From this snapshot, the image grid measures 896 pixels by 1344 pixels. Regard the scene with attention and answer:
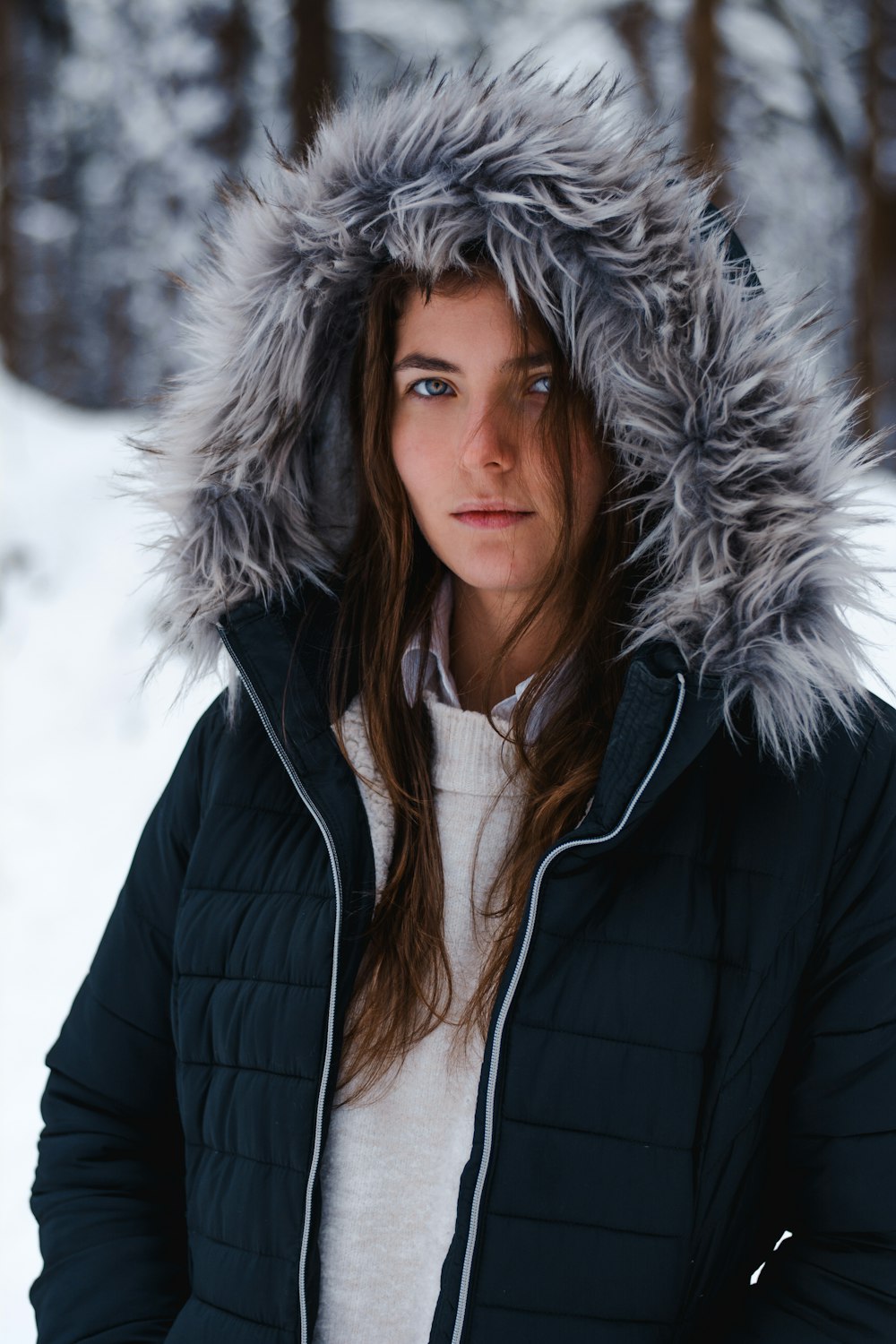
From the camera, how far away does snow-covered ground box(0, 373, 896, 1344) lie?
2.96 m

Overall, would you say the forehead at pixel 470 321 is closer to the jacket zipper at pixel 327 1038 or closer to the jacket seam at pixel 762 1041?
the jacket zipper at pixel 327 1038

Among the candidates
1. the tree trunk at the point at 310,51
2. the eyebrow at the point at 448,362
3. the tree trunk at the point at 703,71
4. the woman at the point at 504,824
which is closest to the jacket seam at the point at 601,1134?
the woman at the point at 504,824

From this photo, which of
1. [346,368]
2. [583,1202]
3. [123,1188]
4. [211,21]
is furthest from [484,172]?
[211,21]

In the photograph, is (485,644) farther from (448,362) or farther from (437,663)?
(448,362)

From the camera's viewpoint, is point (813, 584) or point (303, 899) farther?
point (303, 899)

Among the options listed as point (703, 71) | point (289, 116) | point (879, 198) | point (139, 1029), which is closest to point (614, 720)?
point (139, 1029)

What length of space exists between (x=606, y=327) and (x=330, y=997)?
0.85 meters

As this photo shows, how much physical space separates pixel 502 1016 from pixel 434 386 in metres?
0.80

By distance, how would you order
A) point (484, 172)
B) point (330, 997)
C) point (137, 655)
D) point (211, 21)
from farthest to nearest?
point (211, 21), point (137, 655), point (484, 172), point (330, 997)

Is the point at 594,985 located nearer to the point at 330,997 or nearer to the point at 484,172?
the point at 330,997

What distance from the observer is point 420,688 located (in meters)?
1.45

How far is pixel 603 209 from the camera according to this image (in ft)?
3.97

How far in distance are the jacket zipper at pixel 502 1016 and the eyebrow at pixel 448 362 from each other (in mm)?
461

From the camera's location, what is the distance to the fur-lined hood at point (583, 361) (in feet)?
3.75
